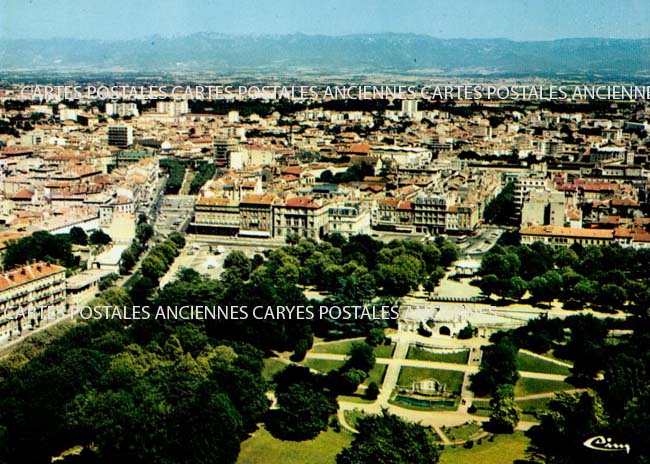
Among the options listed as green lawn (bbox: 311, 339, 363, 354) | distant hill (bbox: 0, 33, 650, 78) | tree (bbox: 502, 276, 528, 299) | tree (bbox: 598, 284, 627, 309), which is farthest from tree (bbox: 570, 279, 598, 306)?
distant hill (bbox: 0, 33, 650, 78)

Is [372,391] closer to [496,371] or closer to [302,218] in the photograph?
[496,371]

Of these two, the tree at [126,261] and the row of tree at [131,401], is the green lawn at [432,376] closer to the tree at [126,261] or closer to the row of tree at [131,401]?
the row of tree at [131,401]

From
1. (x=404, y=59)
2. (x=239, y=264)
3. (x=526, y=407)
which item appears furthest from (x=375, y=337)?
(x=404, y=59)

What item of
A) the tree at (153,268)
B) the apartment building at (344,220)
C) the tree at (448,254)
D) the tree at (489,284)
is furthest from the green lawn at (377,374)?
the apartment building at (344,220)

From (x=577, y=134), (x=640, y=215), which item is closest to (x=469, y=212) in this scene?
(x=640, y=215)

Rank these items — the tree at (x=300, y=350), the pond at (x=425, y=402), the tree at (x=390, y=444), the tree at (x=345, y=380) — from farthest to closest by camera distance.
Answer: the tree at (x=300, y=350), the tree at (x=345, y=380), the pond at (x=425, y=402), the tree at (x=390, y=444)

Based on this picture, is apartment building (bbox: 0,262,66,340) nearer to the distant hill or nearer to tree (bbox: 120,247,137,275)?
tree (bbox: 120,247,137,275)
